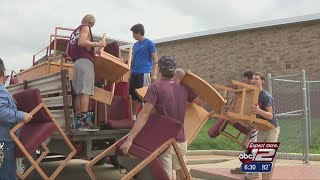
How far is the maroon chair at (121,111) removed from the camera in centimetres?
578

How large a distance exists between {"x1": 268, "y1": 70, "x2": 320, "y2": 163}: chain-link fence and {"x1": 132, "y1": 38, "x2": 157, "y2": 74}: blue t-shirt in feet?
6.92

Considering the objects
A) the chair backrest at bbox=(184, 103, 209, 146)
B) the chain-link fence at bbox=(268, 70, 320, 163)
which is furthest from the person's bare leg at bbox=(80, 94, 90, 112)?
the chain-link fence at bbox=(268, 70, 320, 163)

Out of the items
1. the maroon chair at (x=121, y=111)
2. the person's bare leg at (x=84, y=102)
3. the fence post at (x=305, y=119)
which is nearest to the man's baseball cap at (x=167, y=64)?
the person's bare leg at (x=84, y=102)

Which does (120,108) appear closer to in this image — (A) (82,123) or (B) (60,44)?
(A) (82,123)

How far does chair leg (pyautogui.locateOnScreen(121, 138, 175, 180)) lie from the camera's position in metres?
3.80

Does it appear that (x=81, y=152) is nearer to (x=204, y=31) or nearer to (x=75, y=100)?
(x=75, y=100)

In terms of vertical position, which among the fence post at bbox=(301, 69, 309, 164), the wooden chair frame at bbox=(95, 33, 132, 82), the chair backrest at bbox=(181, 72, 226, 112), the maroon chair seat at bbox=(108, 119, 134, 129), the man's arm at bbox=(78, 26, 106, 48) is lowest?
the fence post at bbox=(301, 69, 309, 164)

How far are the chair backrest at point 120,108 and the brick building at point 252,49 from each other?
40.8 feet

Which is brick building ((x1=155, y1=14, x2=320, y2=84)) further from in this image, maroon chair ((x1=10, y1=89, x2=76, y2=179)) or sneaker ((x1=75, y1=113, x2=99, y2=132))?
maroon chair ((x1=10, y1=89, x2=76, y2=179))

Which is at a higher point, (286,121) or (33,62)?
(33,62)

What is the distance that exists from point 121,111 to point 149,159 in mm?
2215

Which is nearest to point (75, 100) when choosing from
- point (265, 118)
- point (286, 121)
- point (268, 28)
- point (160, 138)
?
point (160, 138)

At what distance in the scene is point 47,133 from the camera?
15.2ft

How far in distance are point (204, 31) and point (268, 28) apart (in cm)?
318
